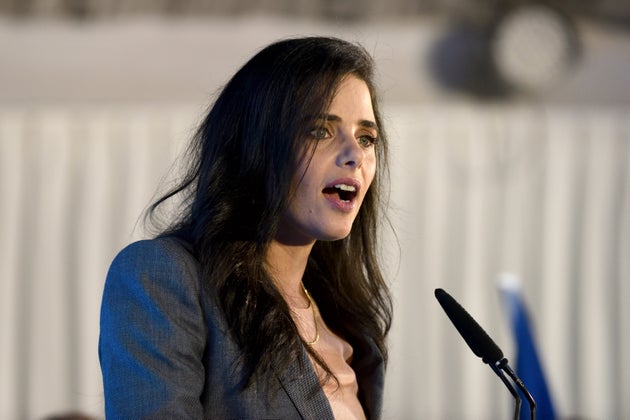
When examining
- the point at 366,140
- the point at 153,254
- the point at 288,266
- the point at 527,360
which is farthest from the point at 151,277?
the point at 527,360

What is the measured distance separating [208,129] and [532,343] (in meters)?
2.02

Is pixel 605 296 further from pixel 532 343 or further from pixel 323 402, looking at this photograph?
pixel 323 402

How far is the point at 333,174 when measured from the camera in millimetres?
1785

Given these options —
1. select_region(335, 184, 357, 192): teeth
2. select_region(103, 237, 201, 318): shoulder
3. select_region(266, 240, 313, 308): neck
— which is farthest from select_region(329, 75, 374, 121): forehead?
select_region(103, 237, 201, 318): shoulder

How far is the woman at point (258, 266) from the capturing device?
5.33ft

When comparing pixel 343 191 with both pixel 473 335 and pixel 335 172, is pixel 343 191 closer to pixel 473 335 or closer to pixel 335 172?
pixel 335 172

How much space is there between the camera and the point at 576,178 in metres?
5.55

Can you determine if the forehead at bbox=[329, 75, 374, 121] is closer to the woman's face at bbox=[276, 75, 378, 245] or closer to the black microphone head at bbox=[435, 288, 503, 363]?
the woman's face at bbox=[276, 75, 378, 245]

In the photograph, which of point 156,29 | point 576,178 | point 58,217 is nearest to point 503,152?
point 576,178

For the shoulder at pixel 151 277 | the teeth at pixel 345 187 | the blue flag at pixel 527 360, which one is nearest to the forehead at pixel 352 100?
the teeth at pixel 345 187

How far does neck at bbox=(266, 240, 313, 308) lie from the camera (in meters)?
1.88

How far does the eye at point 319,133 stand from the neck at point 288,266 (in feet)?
0.64

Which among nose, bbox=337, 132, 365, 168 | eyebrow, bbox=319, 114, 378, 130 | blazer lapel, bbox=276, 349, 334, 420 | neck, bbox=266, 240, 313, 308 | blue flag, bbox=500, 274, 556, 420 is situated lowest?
blue flag, bbox=500, 274, 556, 420

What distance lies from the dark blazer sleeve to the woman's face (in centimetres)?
22
